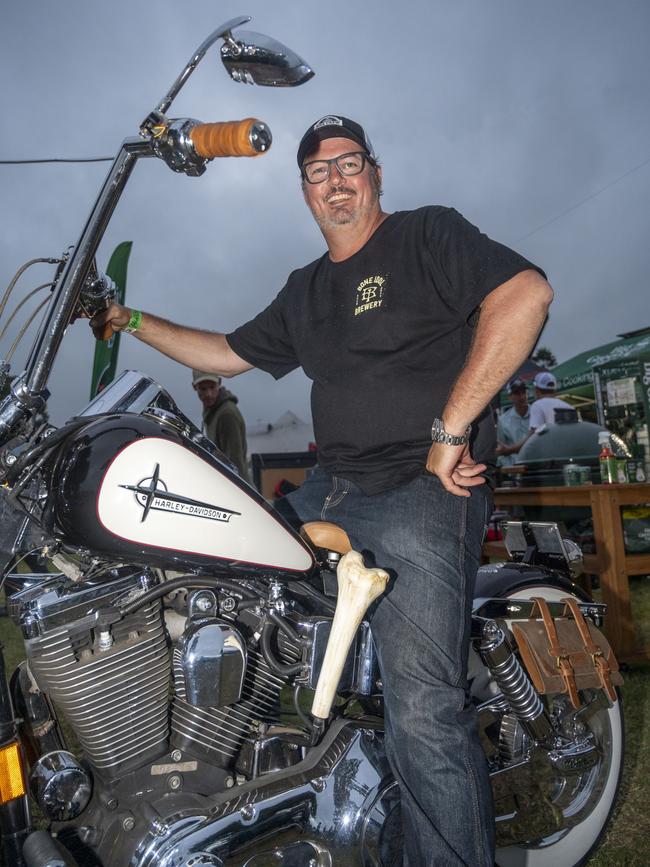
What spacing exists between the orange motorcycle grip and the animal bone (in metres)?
0.99

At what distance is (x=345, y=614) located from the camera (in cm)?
182

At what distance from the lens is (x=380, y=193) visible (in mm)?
2486

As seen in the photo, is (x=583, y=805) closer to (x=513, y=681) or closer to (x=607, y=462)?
(x=513, y=681)

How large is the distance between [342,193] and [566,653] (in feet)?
5.46

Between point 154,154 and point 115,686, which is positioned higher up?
point 154,154

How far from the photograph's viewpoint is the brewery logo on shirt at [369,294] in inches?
85.7

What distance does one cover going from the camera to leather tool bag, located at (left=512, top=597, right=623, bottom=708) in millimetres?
2312

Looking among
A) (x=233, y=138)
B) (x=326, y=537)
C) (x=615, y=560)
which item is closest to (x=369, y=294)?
(x=326, y=537)

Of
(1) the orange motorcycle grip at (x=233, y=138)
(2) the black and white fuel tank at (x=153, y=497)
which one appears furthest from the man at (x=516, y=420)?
(1) the orange motorcycle grip at (x=233, y=138)

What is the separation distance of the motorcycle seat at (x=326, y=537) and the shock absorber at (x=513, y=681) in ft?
1.89

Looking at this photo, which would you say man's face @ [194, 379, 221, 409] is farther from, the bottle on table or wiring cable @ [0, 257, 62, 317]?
wiring cable @ [0, 257, 62, 317]

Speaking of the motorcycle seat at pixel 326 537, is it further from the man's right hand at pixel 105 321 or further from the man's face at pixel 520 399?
the man's face at pixel 520 399

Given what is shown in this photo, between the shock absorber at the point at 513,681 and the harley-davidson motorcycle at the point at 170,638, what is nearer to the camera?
the harley-davidson motorcycle at the point at 170,638

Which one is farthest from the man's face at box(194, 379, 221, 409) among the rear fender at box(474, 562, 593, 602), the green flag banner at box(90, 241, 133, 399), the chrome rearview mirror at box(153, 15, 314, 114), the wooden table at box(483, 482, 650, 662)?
the chrome rearview mirror at box(153, 15, 314, 114)
